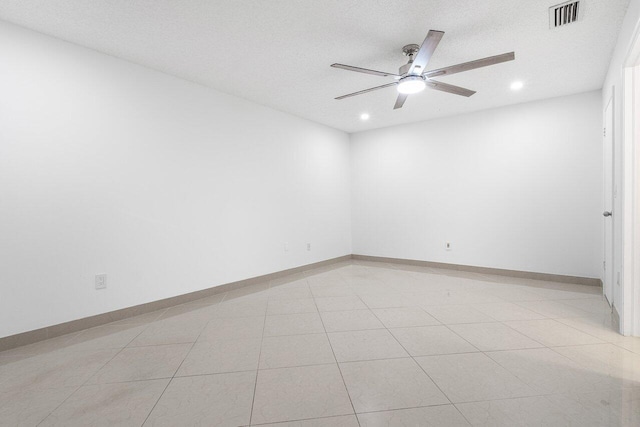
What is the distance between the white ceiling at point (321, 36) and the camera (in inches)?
87.6

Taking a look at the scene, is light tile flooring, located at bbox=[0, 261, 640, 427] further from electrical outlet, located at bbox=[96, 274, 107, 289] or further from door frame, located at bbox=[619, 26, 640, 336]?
electrical outlet, located at bbox=[96, 274, 107, 289]

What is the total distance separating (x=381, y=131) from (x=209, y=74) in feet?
11.1

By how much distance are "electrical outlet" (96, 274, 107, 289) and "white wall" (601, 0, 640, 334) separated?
4.43 m

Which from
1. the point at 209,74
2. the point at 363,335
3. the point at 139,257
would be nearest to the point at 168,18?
the point at 209,74

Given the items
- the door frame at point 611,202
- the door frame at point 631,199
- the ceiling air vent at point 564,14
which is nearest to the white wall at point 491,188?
the door frame at point 611,202

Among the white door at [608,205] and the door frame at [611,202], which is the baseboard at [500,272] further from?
the white door at [608,205]

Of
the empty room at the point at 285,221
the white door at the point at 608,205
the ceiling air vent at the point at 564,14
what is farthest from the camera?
the white door at the point at 608,205

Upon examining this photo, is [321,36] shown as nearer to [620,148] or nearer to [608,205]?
[620,148]

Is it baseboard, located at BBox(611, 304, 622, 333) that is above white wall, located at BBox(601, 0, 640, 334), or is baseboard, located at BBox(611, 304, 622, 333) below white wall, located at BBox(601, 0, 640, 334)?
below

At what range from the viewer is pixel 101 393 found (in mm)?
1740

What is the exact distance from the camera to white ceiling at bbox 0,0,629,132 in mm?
2225

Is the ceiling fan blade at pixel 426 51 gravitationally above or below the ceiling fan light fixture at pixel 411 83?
above

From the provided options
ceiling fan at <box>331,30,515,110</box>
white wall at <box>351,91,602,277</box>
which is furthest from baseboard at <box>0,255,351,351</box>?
ceiling fan at <box>331,30,515,110</box>

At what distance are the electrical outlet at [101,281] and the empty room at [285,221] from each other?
0.05 ft
